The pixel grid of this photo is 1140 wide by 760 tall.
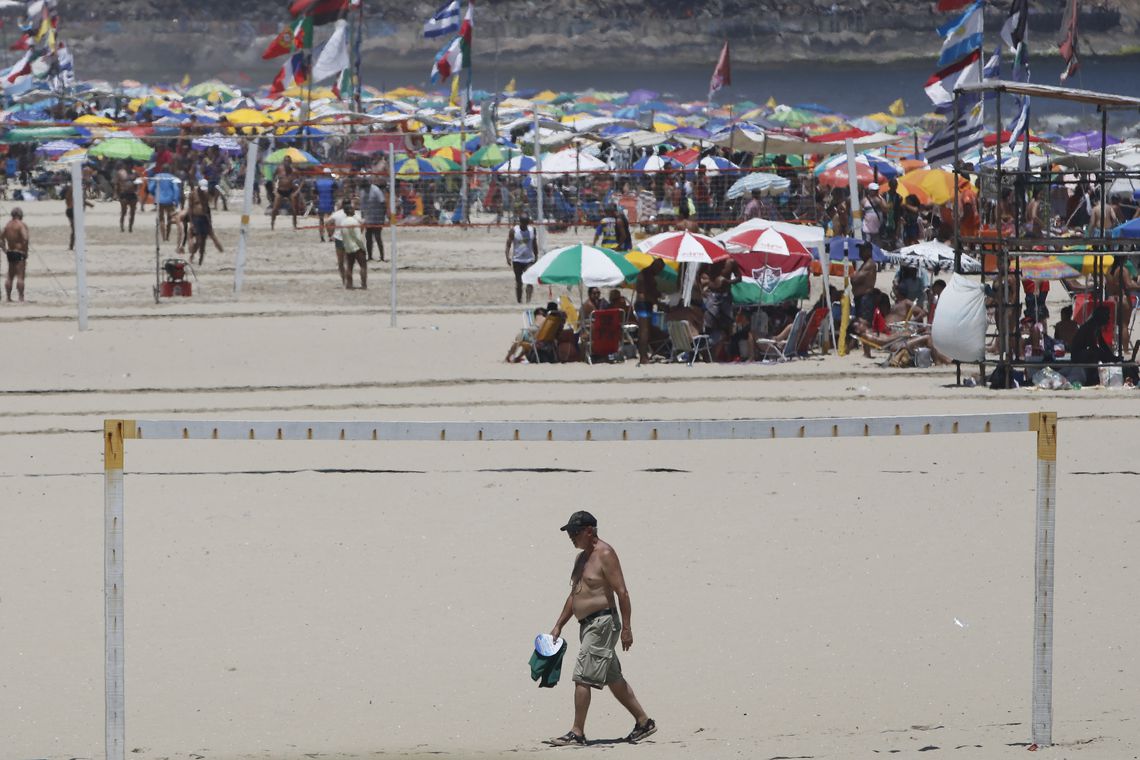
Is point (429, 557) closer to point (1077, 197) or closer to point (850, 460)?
point (850, 460)

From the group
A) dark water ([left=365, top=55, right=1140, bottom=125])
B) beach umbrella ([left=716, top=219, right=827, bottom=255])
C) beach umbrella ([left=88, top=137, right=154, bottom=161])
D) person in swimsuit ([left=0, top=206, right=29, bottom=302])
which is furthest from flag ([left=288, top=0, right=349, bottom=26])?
dark water ([left=365, top=55, right=1140, bottom=125])

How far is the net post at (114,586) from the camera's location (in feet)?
18.1

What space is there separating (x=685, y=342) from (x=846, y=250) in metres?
2.01

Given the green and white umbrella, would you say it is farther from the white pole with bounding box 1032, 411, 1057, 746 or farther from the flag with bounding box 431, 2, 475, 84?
the flag with bounding box 431, 2, 475, 84

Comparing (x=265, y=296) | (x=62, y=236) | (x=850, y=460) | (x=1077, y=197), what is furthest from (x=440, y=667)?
(x=62, y=236)

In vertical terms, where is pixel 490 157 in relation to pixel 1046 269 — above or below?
above

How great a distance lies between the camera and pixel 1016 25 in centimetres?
1764

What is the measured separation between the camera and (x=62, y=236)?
29250 mm

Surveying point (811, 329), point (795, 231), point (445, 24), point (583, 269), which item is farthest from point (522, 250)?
point (445, 24)

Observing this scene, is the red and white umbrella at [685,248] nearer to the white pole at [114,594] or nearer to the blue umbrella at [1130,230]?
the blue umbrella at [1130,230]

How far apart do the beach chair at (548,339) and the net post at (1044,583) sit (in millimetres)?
10116

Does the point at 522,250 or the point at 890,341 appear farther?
the point at 522,250

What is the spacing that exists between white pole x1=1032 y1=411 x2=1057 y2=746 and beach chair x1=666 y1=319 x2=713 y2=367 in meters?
10.0

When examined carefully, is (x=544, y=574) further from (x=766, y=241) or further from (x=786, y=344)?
(x=766, y=241)
